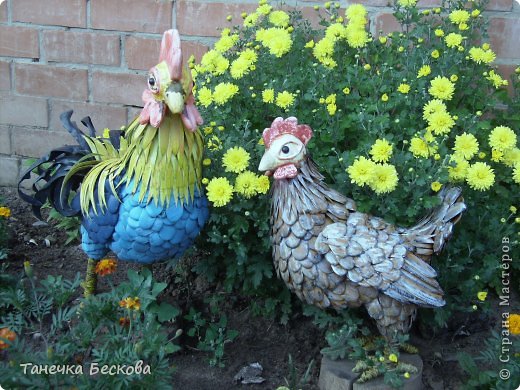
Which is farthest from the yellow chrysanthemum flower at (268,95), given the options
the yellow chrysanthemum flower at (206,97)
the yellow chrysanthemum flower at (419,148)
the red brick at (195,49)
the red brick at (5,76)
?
the red brick at (5,76)

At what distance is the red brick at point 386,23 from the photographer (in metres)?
3.33

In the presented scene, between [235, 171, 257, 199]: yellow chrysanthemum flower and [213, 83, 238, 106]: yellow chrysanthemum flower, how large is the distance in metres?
0.38

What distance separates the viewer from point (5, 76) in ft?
13.0

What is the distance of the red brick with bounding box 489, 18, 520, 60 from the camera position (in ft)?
10.6

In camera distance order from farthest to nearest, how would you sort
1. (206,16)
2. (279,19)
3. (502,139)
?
(206,16) → (279,19) → (502,139)

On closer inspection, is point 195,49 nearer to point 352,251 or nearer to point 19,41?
point 19,41

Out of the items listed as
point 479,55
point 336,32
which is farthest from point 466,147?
point 336,32

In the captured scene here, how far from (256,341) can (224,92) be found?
1.10 meters

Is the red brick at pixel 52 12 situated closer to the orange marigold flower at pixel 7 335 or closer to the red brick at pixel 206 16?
the red brick at pixel 206 16

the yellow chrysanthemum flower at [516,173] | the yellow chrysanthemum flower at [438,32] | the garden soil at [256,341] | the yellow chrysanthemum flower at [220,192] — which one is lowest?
the garden soil at [256,341]

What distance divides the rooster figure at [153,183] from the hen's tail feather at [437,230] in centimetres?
82

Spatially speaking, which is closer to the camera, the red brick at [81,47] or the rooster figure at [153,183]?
the rooster figure at [153,183]

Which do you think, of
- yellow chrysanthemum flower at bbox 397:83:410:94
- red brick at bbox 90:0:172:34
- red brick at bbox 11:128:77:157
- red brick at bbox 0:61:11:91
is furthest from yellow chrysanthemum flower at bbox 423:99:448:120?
red brick at bbox 0:61:11:91

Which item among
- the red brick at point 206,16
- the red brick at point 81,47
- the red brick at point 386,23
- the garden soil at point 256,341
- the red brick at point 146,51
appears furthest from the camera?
the red brick at point 81,47
